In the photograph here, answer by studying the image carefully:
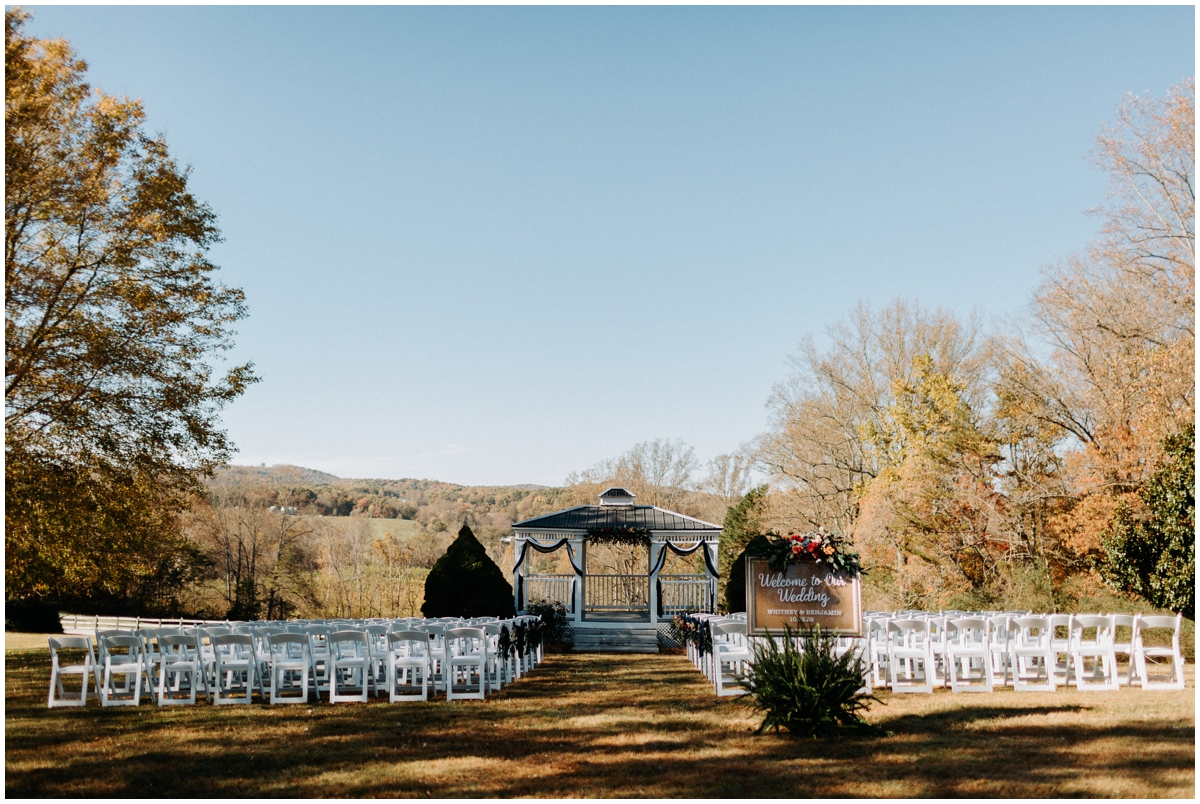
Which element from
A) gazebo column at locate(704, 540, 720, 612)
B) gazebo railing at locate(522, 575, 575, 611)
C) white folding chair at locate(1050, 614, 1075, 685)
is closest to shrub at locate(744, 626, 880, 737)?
white folding chair at locate(1050, 614, 1075, 685)

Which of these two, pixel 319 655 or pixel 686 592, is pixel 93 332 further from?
pixel 686 592

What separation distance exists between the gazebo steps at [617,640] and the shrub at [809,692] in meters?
12.1

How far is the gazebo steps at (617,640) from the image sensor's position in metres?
19.0

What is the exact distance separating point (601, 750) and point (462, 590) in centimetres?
1195

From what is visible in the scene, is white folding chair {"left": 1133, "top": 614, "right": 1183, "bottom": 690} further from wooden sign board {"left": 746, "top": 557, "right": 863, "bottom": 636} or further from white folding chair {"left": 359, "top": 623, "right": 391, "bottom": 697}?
white folding chair {"left": 359, "top": 623, "right": 391, "bottom": 697}

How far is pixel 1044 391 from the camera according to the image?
18.9 metres

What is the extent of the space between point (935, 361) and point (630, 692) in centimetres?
2056

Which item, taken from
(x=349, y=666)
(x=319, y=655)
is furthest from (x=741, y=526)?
(x=349, y=666)

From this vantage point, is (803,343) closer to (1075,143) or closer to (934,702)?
(1075,143)

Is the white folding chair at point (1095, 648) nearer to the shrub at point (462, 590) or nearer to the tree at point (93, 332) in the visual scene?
the shrub at point (462, 590)

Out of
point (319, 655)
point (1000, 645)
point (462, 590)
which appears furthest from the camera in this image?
point (462, 590)

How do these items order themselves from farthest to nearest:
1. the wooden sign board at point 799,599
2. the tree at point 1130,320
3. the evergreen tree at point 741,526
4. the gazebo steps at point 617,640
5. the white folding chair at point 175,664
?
1. the evergreen tree at point 741,526
2. the gazebo steps at point 617,640
3. the tree at point 1130,320
4. the white folding chair at point 175,664
5. the wooden sign board at point 799,599

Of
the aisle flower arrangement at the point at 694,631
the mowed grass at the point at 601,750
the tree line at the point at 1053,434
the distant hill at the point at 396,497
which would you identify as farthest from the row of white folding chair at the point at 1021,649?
the distant hill at the point at 396,497

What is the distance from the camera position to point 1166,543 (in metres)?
11.9
